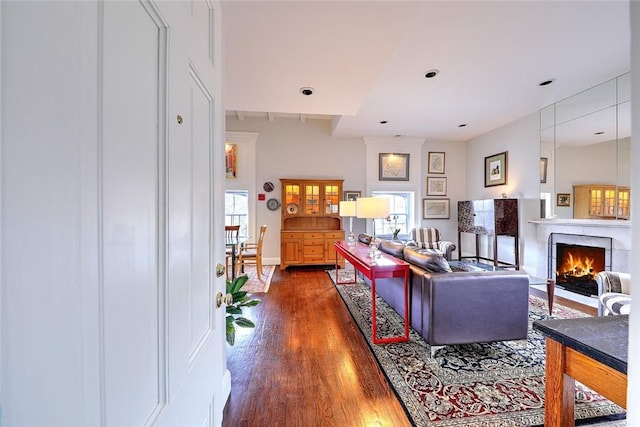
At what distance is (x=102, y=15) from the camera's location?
40cm

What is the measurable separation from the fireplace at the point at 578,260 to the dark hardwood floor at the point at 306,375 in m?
0.62

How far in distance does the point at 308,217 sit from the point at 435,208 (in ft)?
10.1

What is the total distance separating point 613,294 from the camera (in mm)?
2172

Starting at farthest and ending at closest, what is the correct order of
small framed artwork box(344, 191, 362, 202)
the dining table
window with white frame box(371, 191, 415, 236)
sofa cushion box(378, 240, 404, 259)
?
window with white frame box(371, 191, 415, 236)
small framed artwork box(344, 191, 362, 202)
the dining table
sofa cushion box(378, 240, 404, 259)

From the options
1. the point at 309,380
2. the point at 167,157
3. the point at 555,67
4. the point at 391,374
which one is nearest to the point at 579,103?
the point at 555,67

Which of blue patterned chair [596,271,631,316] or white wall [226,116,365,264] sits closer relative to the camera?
blue patterned chair [596,271,631,316]

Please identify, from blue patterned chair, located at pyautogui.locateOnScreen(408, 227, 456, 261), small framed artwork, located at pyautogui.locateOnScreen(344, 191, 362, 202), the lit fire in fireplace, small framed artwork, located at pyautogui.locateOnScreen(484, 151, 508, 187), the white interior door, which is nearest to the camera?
the white interior door

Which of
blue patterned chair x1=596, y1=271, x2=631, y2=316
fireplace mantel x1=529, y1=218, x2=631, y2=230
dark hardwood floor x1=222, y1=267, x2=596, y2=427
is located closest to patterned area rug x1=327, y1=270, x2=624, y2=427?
dark hardwood floor x1=222, y1=267, x2=596, y2=427

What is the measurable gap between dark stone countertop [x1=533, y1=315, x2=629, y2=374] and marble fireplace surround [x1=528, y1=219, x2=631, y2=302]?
259 cm

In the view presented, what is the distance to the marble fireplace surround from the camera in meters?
3.20

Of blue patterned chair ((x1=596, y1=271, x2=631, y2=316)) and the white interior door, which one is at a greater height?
the white interior door

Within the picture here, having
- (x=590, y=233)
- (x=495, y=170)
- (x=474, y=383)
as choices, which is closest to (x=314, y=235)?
(x=474, y=383)

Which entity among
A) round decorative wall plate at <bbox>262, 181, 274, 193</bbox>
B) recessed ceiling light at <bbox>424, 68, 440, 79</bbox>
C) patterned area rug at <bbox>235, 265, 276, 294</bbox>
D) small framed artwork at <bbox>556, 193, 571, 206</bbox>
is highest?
recessed ceiling light at <bbox>424, 68, 440, 79</bbox>

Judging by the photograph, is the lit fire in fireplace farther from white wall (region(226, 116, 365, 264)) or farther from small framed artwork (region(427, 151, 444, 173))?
white wall (region(226, 116, 365, 264))
